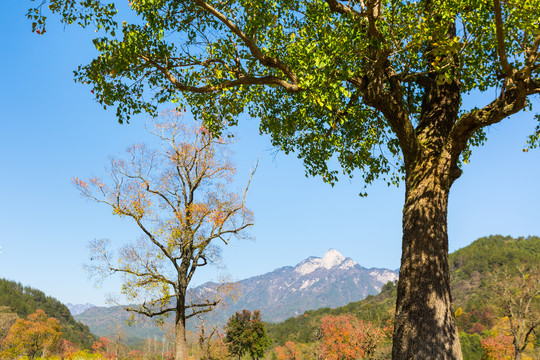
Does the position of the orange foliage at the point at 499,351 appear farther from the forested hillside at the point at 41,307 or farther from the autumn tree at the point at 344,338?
the forested hillside at the point at 41,307

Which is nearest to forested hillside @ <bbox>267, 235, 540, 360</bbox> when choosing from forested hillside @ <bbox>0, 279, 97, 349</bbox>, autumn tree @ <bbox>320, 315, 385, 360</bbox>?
autumn tree @ <bbox>320, 315, 385, 360</bbox>

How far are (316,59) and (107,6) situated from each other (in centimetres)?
464

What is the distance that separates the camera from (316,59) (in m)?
5.67

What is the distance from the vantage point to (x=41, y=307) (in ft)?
314

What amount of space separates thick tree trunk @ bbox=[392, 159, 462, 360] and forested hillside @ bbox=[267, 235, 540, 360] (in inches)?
2178

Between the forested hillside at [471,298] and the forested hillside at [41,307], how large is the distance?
53447 millimetres

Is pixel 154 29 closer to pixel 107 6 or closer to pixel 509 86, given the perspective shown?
pixel 107 6

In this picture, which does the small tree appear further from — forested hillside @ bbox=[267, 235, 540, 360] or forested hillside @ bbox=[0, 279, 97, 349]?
forested hillside @ bbox=[0, 279, 97, 349]

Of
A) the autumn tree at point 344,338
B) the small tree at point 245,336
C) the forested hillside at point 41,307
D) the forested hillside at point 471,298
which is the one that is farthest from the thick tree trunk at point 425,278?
the forested hillside at point 41,307

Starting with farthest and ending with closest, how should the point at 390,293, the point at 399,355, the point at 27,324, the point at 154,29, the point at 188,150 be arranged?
the point at 390,293 → the point at 27,324 → the point at 188,150 → the point at 154,29 → the point at 399,355

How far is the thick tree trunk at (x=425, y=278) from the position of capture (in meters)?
5.00

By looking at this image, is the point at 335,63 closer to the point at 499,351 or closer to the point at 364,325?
the point at 364,325

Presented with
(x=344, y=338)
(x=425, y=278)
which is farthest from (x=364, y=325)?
(x=425, y=278)

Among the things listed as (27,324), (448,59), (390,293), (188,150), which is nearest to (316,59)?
(448,59)
